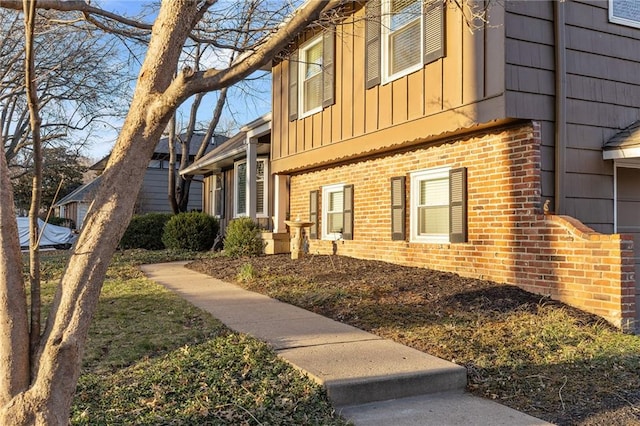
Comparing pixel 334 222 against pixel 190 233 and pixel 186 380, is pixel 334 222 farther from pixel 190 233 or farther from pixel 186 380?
pixel 186 380

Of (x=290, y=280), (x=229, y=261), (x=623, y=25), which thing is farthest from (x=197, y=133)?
(x=623, y=25)

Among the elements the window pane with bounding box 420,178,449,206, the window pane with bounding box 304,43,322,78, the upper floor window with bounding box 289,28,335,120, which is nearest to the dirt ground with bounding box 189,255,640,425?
the window pane with bounding box 420,178,449,206

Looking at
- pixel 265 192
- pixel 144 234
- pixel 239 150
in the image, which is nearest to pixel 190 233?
pixel 265 192

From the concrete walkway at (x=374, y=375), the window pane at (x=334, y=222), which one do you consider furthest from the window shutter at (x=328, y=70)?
the concrete walkway at (x=374, y=375)

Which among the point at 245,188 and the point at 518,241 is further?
the point at 245,188

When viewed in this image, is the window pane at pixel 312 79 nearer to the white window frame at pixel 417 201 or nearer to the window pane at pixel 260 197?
the white window frame at pixel 417 201

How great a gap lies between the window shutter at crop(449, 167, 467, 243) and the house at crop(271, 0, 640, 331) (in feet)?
0.06

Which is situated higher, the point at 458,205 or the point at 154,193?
the point at 154,193

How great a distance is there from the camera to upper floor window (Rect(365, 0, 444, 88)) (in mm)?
7409

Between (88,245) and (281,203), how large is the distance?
32.9 ft

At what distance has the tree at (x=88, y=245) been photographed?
2.47m

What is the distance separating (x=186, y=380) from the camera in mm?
3936

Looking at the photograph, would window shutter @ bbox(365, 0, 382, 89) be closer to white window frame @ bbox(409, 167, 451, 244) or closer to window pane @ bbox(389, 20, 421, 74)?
window pane @ bbox(389, 20, 421, 74)

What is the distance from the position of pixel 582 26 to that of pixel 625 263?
306 cm
